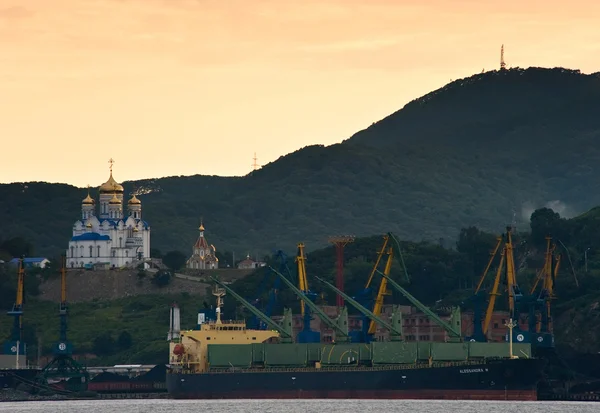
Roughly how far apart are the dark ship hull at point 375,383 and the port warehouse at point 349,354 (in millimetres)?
1489

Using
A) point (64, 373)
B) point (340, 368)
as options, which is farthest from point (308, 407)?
point (64, 373)

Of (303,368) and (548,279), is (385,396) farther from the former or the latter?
(548,279)

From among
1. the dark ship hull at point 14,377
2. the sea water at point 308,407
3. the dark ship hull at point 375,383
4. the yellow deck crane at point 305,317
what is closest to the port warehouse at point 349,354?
the dark ship hull at point 375,383

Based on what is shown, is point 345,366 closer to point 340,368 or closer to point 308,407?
point 340,368

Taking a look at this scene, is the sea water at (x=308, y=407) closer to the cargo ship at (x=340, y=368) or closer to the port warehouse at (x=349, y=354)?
the cargo ship at (x=340, y=368)

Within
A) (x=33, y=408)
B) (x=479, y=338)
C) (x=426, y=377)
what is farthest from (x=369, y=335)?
(x=33, y=408)

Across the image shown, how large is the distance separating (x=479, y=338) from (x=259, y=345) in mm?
24835

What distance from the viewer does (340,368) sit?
16038 cm

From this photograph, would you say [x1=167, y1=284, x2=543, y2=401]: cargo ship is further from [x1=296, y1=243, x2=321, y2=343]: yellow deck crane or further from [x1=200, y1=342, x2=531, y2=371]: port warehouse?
[x1=296, y1=243, x2=321, y2=343]: yellow deck crane

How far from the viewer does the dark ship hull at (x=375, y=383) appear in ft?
494

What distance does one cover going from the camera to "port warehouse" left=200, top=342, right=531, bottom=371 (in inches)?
6156

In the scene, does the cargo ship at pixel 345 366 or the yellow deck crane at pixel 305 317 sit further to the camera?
the yellow deck crane at pixel 305 317

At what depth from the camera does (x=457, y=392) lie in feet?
497

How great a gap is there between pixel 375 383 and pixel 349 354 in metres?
5.50
